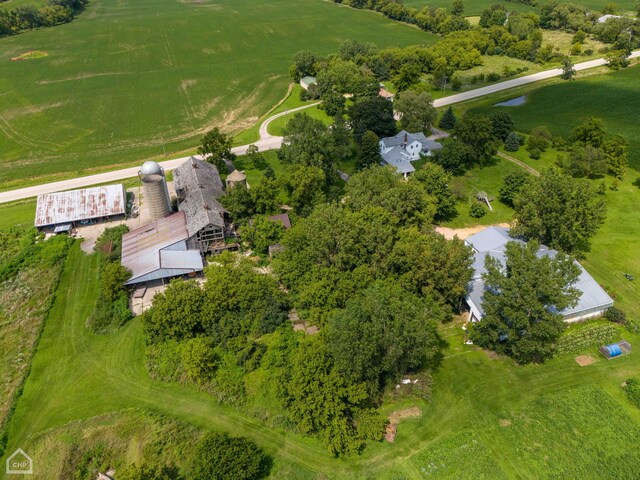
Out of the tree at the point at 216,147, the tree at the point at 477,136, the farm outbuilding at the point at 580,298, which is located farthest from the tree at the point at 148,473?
the tree at the point at 477,136

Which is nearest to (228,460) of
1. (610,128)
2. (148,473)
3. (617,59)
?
(148,473)

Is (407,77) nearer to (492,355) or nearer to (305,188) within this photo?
(305,188)

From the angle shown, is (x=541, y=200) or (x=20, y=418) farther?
(x=541, y=200)

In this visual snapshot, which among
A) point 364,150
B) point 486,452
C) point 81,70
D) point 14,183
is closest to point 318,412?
point 486,452

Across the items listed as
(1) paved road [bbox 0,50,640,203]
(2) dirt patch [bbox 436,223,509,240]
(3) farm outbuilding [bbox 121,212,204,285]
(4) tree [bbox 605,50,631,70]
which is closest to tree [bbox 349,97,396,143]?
(1) paved road [bbox 0,50,640,203]

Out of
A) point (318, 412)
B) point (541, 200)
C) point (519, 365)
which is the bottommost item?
point (519, 365)

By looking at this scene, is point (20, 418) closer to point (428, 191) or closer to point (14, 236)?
point (14, 236)
